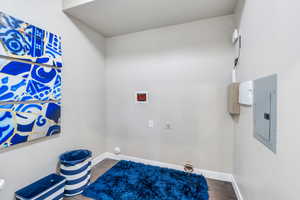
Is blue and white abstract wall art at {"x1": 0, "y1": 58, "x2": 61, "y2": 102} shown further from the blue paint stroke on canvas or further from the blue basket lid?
the blue basket lid

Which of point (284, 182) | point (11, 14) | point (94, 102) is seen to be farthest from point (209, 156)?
point (11, 14)

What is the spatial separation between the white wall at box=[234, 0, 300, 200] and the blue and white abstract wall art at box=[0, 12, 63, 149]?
7.26 ft

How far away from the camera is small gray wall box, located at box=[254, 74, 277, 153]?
824 mm

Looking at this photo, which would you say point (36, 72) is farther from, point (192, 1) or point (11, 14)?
point (192, 1)

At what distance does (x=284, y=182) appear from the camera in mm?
705

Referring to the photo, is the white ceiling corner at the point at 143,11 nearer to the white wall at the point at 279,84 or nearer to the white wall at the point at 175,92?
the white wall at the point at 175,92

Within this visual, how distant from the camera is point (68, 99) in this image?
1.89 metres

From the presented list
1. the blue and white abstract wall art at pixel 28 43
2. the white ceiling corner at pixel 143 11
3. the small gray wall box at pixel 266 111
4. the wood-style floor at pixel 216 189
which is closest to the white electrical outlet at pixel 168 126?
the wood-style floor at pixel 216 189

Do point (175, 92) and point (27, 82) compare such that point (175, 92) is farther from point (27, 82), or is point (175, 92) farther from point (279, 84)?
point (27, 82)

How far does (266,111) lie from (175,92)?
1322 millimetres

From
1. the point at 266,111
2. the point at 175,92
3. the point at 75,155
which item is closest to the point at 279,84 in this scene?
the point at 266,111

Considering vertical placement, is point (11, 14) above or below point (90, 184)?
above

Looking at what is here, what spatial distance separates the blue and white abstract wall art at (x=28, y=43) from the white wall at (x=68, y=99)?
4.1 inches

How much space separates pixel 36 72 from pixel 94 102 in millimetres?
993
